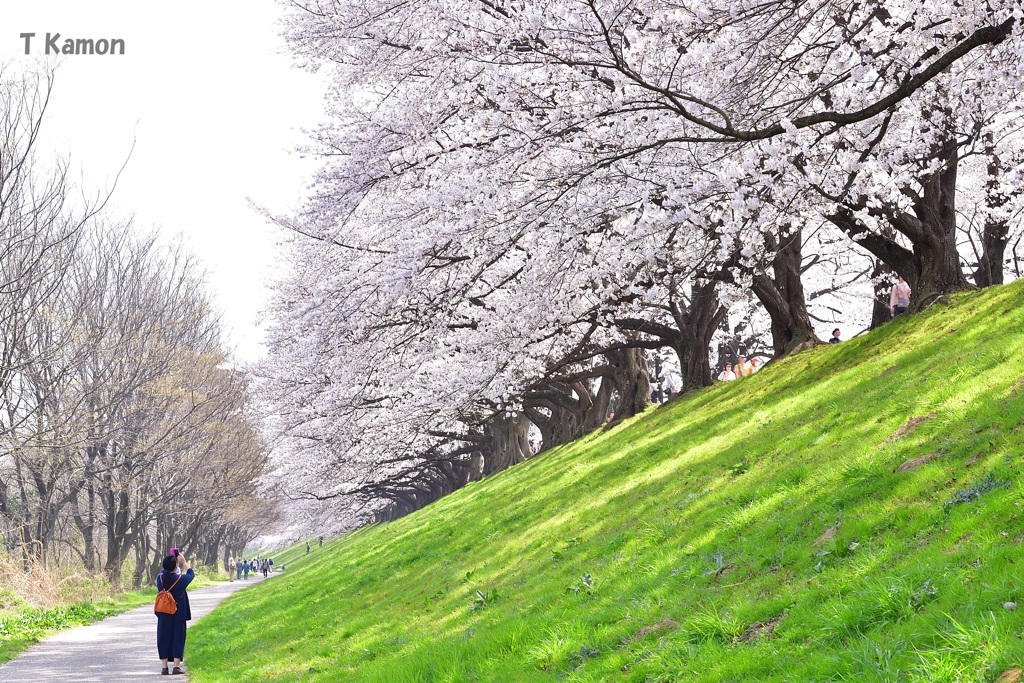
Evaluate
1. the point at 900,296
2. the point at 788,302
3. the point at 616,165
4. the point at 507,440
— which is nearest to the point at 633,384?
the point at 788,302

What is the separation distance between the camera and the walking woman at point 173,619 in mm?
12320

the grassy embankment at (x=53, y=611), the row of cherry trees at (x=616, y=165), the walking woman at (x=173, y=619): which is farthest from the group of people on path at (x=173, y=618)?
the row of cherry trees at (x=616, y=165)

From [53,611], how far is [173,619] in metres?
9.71

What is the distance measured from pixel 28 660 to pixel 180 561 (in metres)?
2.48

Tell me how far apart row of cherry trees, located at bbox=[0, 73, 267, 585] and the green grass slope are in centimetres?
777

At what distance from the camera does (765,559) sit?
7395 millimetres

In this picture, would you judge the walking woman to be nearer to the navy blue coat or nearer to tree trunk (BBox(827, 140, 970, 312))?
the navy blue coat

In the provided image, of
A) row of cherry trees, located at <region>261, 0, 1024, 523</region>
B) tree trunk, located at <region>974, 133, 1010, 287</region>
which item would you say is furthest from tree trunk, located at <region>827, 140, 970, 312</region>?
tree trunk, located at <region>974, 133, 1010, 287</region>

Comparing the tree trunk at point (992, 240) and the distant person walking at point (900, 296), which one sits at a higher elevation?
the tree trunk at point (992, 240)

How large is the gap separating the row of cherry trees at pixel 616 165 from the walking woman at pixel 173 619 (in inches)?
201

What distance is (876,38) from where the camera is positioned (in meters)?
12.3

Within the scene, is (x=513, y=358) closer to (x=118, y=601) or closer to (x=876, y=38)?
(x=876, y=38)

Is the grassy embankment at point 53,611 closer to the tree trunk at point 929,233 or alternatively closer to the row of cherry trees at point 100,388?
the row of cherry trees at point 100,388

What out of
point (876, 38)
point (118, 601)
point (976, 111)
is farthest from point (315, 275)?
point (118, 601)
